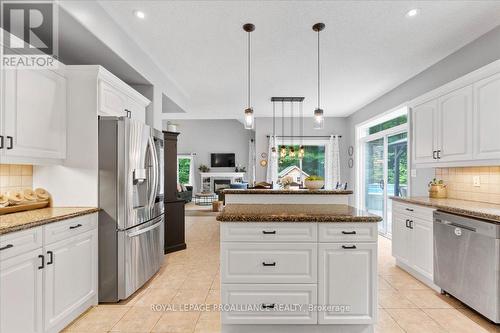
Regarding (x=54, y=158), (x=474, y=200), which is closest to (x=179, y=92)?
(x=54, y=158)

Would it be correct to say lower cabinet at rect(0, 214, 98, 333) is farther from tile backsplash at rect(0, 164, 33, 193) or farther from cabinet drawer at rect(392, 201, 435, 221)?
cabinet drawer at rect(392, 201, 435, 221)

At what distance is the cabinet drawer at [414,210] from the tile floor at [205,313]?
79cm

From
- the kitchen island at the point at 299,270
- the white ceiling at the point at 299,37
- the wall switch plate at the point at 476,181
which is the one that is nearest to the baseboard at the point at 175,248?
the kitchen island at the point at 299,270

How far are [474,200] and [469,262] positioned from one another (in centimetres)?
108

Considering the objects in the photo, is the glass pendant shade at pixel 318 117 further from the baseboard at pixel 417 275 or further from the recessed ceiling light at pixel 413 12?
the baseboard at pixel 417 275

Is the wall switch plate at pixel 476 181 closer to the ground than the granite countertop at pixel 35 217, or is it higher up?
higher up

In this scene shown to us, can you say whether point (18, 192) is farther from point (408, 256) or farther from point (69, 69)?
point (408, 256)

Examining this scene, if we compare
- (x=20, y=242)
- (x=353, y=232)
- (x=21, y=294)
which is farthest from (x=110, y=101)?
(x=353, y=232)

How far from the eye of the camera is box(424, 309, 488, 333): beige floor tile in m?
2.22

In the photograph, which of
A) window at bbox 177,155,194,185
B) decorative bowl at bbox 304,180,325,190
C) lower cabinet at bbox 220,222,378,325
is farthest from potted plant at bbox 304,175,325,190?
window at bbox 177,155,194,185

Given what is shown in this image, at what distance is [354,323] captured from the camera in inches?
81.0

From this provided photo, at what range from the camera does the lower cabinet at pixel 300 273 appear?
206 centimetres

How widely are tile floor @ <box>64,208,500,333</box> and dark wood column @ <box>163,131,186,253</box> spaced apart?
0.63 m

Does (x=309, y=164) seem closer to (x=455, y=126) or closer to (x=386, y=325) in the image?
(x=455, y=126)
